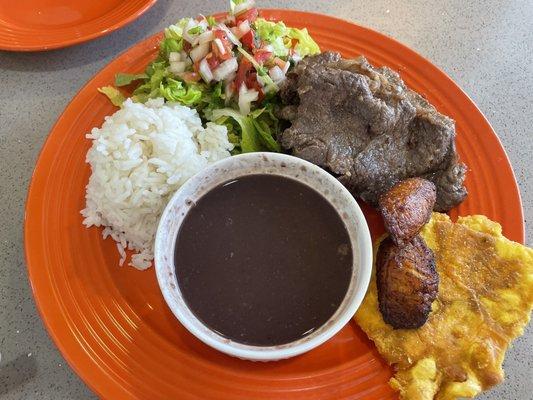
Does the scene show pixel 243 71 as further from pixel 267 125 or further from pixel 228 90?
pixel 267 125

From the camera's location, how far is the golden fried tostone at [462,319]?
1.64 meters

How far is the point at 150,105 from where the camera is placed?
6.89 ft

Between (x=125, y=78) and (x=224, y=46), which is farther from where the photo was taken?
(x=125, y=78)

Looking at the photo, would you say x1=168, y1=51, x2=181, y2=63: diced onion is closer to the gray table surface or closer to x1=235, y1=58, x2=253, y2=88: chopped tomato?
x1=235, y1=58, x2=253, y2=88: chopped tomato

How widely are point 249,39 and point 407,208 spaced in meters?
1.03

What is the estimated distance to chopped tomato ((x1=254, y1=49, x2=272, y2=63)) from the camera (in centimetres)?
214

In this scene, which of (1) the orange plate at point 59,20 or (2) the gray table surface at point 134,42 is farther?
(1) the orange plate at point 59,20

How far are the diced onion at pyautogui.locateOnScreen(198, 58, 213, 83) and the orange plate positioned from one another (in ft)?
1.92

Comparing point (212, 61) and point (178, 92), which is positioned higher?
point (212, 61)

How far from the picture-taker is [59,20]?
260 centimetres

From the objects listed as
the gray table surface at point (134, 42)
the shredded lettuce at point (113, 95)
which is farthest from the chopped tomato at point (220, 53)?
the gray table surface at point (134, 42)

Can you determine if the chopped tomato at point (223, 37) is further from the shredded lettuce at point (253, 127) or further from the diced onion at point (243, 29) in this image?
the shredded lettuce at point (253, 127)

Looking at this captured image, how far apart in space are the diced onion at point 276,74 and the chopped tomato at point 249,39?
14cm

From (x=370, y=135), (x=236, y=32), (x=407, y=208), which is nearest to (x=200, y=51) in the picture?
(x=236, y=32)
